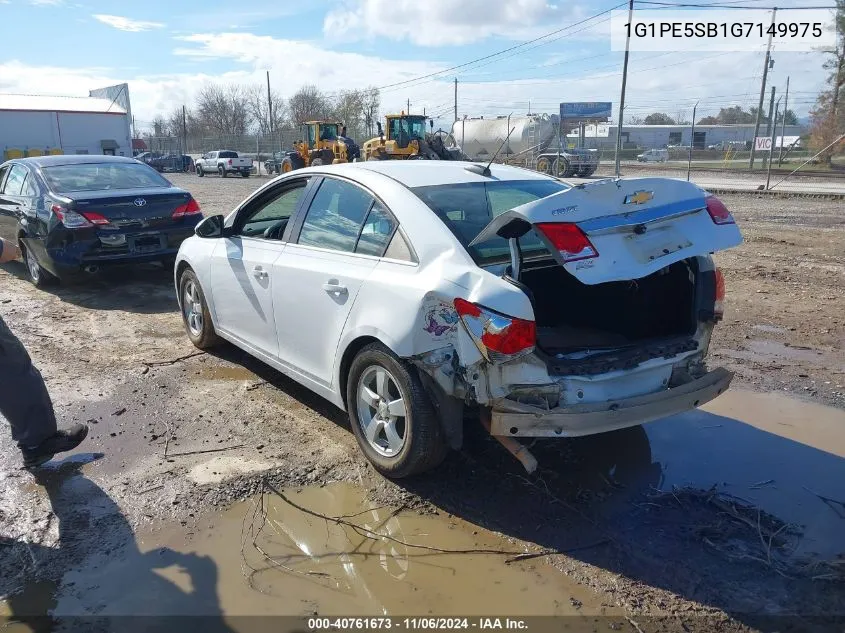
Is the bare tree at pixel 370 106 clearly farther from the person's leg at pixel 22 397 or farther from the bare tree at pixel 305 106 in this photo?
the person's leg at pixel 22 397

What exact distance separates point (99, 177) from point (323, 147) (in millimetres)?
25426

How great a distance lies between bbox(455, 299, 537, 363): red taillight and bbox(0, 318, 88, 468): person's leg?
2.51 metres

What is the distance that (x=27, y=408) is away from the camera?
3.82 metres

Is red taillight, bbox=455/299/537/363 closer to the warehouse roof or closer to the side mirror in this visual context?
the side mirror

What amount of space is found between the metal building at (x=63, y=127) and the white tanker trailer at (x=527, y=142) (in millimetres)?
19344

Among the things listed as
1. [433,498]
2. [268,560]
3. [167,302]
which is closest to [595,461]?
[433,498]

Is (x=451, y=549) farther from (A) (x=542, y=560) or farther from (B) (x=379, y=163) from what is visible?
(B) (x=379, y=163)

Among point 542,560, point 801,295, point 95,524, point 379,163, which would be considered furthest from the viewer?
point 801,295

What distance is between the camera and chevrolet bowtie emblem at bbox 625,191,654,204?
11.0 feet

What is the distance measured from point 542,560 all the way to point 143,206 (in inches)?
261

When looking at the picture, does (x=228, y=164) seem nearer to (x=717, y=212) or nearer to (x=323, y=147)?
(x=323, y=147)

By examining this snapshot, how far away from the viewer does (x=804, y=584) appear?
2.87m

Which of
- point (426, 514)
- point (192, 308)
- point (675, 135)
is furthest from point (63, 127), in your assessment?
point (675, 135)

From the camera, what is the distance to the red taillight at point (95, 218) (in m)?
7.71
